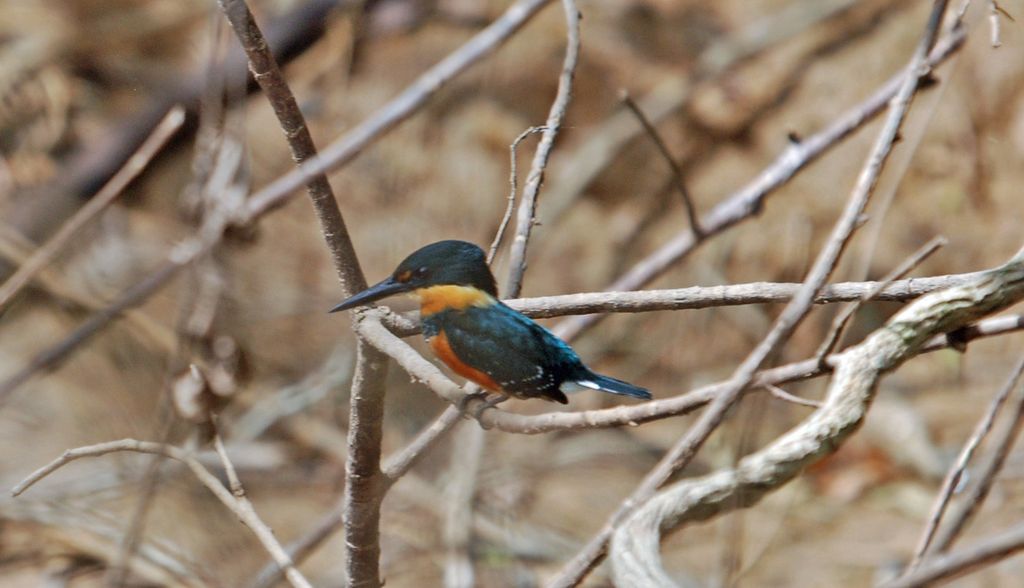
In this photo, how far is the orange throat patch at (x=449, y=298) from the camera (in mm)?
1707

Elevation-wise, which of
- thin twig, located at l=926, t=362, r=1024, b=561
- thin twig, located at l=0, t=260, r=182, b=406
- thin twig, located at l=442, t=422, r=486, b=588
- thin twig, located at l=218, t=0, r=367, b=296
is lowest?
thin twig, located at l=926, t=362, r=1024, b=561

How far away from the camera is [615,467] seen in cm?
473

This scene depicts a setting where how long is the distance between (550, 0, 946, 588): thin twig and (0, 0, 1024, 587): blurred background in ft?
7.42

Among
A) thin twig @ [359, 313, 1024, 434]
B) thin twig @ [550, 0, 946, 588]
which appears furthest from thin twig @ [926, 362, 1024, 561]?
thin twig @ [550, 0, 946, 588]

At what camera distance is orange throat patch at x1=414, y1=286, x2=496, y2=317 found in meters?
1.71

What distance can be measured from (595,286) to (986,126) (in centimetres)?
202

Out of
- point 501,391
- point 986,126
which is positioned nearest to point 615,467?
point 986,126

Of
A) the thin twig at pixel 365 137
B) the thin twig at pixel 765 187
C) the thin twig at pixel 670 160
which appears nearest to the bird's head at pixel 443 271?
the thin twig at pixel 670 160

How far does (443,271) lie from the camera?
175 centimetres

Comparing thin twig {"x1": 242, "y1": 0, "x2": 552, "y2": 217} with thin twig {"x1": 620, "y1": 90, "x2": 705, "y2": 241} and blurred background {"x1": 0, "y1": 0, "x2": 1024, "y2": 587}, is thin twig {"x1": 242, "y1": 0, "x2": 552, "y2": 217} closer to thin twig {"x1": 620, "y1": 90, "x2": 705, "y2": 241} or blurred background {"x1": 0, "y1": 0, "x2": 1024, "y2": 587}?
blurred background {"x1": 0, "y1": 0, "x2": 1024, "y2": 587}

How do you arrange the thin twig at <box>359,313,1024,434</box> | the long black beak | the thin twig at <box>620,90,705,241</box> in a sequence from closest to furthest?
the thin twig at <box>359,313,1024,434</box> < the long black beak < the thin twig at <box>620,90,705,241</box>

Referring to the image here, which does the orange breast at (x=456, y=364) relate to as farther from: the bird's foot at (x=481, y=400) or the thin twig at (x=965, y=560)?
the thin twig at (x=965, y=560)

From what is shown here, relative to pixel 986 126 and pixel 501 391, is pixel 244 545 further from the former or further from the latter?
pixel 986 126

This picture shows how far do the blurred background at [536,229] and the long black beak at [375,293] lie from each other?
93.1 inches
